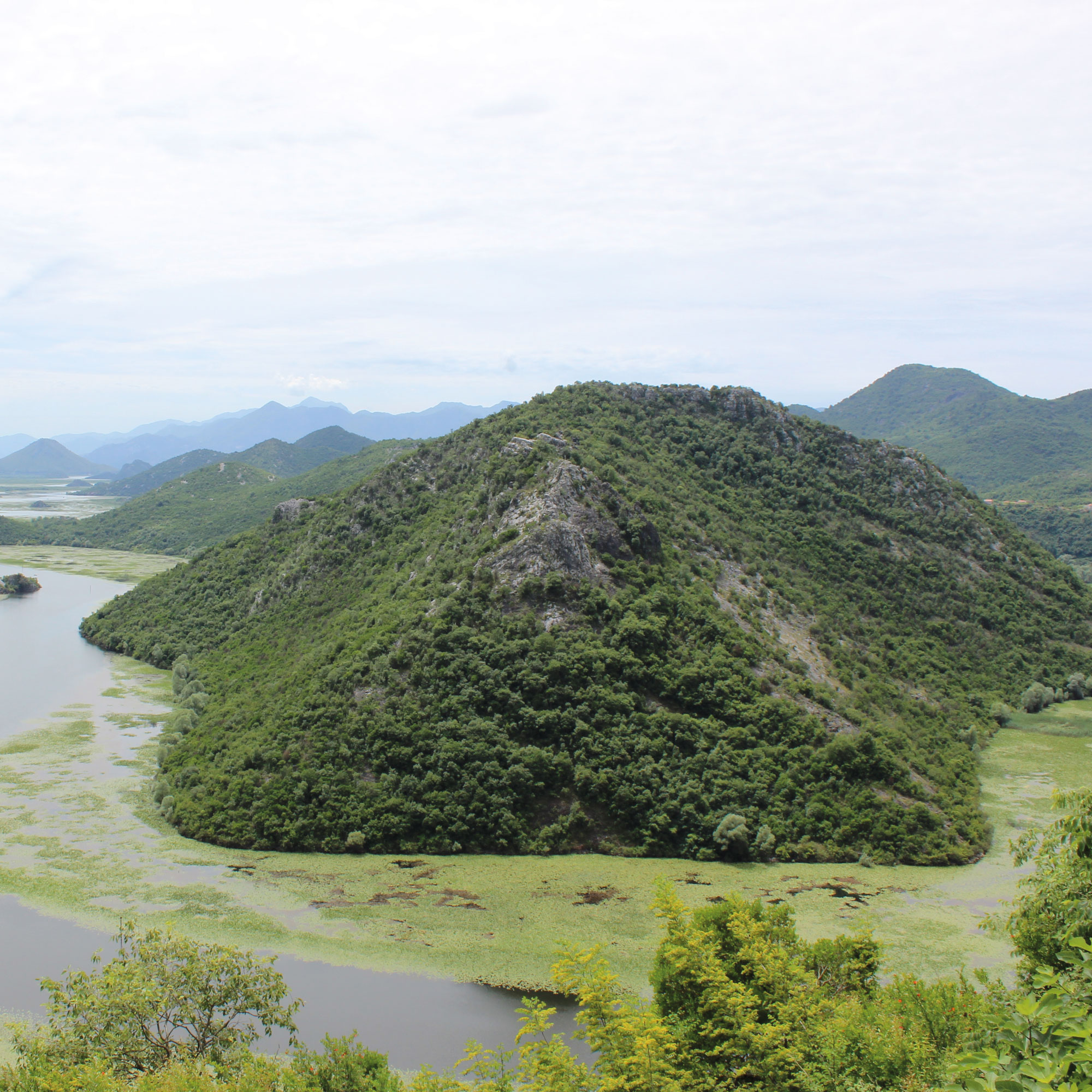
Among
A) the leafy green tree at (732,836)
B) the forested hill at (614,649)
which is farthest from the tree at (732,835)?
the forested hill at (614,649)

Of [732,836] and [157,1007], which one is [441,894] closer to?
[732,836]

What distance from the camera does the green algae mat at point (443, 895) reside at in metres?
35.5

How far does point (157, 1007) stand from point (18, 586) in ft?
441

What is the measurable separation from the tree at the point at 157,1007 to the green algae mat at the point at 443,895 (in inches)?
346

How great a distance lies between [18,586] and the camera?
13312 cm

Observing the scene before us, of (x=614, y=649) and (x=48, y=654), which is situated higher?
(x=614, y=649)

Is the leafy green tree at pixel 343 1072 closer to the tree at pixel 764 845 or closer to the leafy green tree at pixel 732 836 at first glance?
the leafy green tree at pixel 732 836

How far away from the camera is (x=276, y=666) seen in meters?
64.9

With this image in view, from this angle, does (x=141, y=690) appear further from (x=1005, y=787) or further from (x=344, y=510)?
(x=1005, y=787)

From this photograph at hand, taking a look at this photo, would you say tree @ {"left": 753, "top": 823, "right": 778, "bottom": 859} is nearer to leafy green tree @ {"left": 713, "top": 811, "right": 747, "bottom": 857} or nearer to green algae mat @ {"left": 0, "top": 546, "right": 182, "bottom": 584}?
leafy green tree @ {"left": 713, "top": 811, "right": 747, "bottom": 857}

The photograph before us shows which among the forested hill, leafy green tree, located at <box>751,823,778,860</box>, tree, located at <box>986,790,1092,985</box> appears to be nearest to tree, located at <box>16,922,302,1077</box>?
the forested hill

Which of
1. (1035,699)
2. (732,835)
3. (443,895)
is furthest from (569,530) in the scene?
(1035,699)

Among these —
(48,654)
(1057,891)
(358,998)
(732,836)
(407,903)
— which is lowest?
(358,998)

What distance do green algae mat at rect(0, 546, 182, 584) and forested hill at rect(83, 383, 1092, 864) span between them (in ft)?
227
